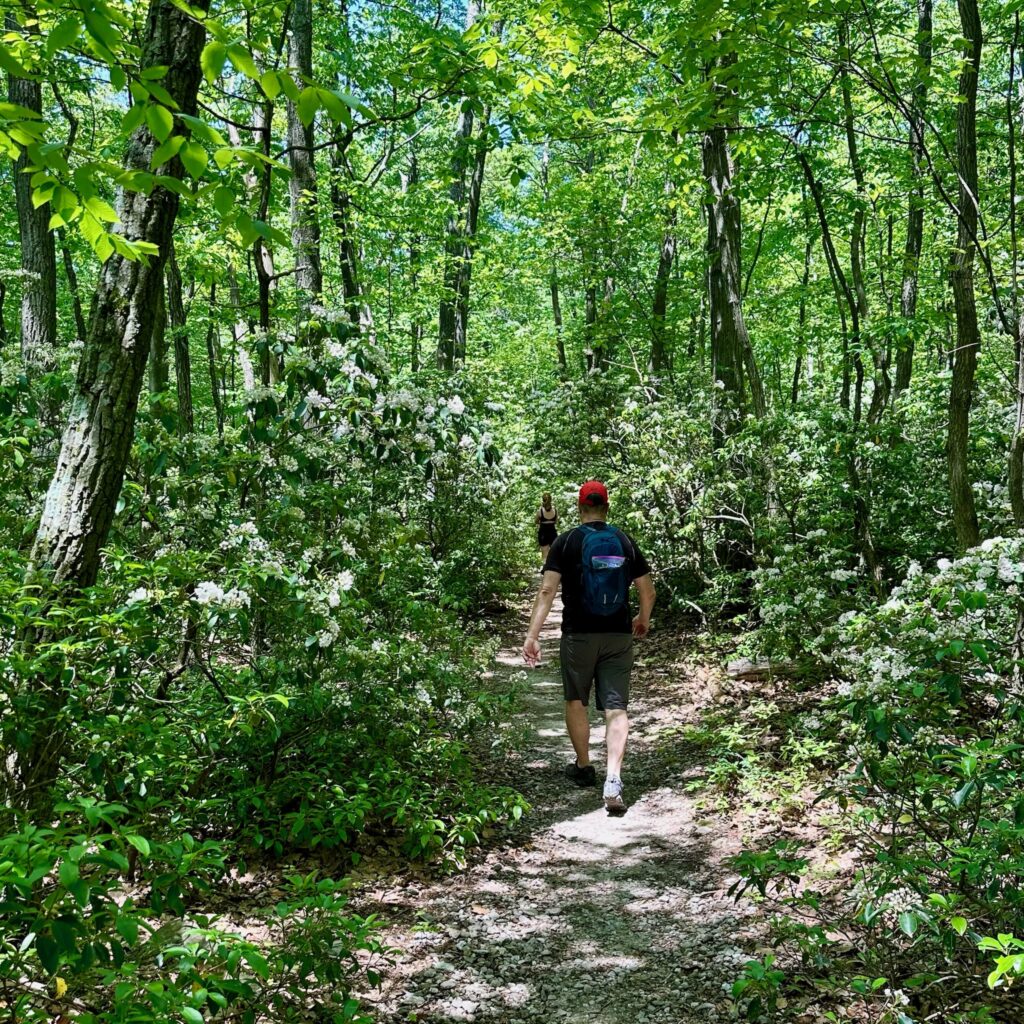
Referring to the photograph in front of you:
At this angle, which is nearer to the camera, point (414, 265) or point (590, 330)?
point (414, 265)

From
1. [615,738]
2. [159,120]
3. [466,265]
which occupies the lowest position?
[615,738]

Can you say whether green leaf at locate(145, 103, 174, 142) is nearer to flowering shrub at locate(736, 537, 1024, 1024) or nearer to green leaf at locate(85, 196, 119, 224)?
green leaf at locate(85, 196, 119, 224)

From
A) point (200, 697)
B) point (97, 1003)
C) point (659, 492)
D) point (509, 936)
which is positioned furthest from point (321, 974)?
point (659, 492)

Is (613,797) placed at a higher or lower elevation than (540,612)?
lower

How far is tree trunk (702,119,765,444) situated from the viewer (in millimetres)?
9461

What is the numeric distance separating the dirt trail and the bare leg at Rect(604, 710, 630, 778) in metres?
0.33

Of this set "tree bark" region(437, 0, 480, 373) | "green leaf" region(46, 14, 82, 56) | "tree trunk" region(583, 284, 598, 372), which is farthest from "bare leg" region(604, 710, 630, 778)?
"tree trunk" region(583, 284, 598, 372)

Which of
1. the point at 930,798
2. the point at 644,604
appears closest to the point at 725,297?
the point at 644,604

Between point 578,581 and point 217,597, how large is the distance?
2.96 m

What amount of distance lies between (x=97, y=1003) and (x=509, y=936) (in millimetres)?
1833

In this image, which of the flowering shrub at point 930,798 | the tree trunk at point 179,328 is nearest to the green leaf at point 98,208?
the flowering shrub at point 930,798

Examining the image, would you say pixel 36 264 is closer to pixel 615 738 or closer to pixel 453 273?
pixel 453 273

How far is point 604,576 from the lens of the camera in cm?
561

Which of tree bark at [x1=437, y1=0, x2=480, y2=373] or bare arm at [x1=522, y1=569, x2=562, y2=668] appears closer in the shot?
bare arm at [x1=522, y1=569, x2=562, y2=668]
